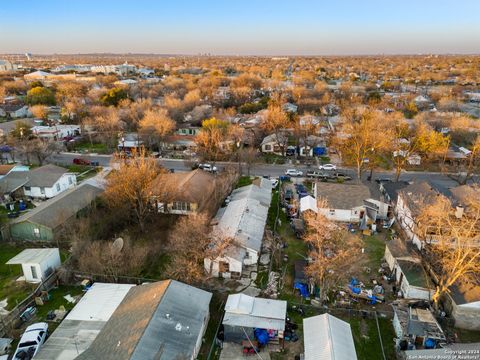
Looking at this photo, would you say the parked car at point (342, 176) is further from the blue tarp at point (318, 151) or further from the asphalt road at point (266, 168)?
the blue tarp at point (318, 151)

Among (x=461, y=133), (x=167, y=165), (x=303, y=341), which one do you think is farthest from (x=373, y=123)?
(x=303, y=341)

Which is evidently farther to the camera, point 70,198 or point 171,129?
point 171,129

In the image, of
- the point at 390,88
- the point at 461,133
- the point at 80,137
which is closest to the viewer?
the point at 461,133

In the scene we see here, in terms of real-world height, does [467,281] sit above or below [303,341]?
above

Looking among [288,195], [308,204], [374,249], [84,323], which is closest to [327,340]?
[84,323]

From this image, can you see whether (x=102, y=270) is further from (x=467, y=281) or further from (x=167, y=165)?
(x=167, y=165)

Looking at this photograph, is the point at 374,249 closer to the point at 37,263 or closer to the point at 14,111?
the point at 37,263

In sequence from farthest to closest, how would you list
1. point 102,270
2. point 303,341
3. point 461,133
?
1. point 461,133
2. point 102,270
3. point 303,341
